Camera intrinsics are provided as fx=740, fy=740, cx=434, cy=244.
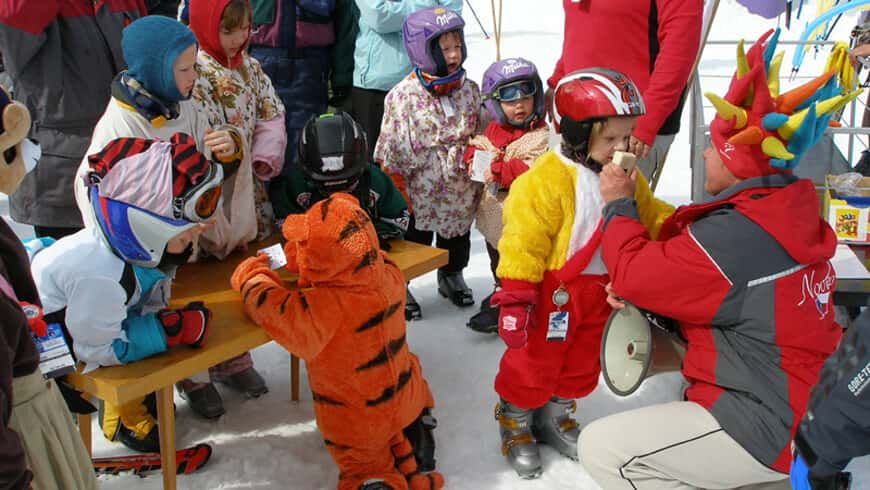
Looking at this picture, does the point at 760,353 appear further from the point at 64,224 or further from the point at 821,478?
the point at 64,224

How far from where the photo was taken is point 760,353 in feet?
7.04

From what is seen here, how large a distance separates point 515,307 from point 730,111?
36.9 inches

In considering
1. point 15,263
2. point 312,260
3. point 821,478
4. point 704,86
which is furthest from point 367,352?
point 704,86

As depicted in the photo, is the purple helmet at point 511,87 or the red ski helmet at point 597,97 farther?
the purple helmet at point 511,87

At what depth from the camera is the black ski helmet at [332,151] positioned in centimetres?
286

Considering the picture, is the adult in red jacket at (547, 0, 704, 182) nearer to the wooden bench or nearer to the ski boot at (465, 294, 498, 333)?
the wooden bench

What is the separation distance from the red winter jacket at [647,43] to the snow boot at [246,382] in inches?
79.7

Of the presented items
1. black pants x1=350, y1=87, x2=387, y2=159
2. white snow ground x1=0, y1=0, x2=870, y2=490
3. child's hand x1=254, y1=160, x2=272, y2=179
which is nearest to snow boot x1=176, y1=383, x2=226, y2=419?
white snow ground x1=0, y1=0, x2=870, y2=490

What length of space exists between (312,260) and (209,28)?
124 centimetres

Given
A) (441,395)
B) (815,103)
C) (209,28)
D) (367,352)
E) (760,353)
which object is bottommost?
(441,395)

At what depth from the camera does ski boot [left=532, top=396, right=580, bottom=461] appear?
303cm

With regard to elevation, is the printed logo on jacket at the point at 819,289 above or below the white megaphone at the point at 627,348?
above

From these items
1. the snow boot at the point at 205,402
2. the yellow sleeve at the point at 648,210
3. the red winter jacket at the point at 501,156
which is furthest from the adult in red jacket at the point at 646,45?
the snow boot at the point at 205,402

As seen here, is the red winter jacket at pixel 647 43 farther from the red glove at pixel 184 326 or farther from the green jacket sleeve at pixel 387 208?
the red glove at pixel 184 326
